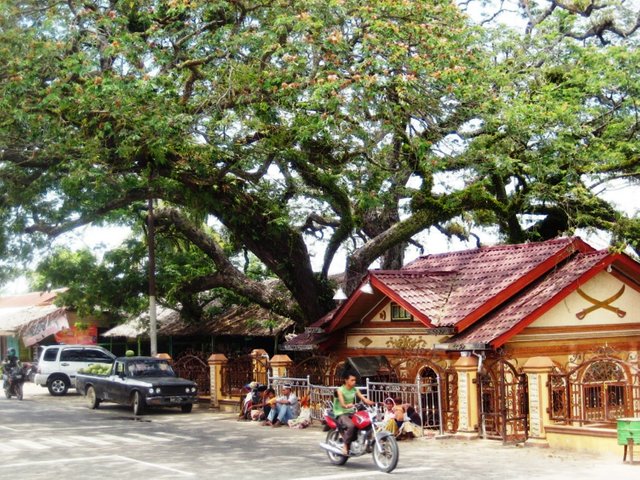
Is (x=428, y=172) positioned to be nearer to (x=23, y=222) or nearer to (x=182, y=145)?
(x=182, y=145)

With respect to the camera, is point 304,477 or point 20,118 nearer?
point 304,477

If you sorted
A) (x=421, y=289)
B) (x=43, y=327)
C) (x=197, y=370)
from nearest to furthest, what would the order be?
(x=421, y=289)
(x=197, y=370)
(x=43, y=327)

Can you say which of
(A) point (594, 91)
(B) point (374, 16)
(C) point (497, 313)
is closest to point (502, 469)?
(C) point (497, 313)

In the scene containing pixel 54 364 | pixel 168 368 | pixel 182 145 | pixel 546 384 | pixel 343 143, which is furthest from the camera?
pixel 54 364

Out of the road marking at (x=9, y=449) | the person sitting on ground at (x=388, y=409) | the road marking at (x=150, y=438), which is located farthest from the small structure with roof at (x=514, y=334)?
the road marking at (x=9, y=449)

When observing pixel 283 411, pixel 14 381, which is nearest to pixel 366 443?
pixel 283 411

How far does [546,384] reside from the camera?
17.1 metres

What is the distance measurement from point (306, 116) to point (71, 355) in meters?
18.8

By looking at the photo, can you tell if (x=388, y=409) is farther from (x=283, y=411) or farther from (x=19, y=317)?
(x=19, y=317)

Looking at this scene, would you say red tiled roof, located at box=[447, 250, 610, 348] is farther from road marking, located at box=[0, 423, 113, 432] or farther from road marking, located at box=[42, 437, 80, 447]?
road marking, located at box=[0, 423, 113, 432]

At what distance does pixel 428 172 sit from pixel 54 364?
1747 centimetres

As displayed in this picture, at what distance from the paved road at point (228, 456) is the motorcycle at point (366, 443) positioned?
236 millimetres

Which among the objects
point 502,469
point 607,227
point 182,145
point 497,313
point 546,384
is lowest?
point 502,469

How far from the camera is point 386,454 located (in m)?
13.8
